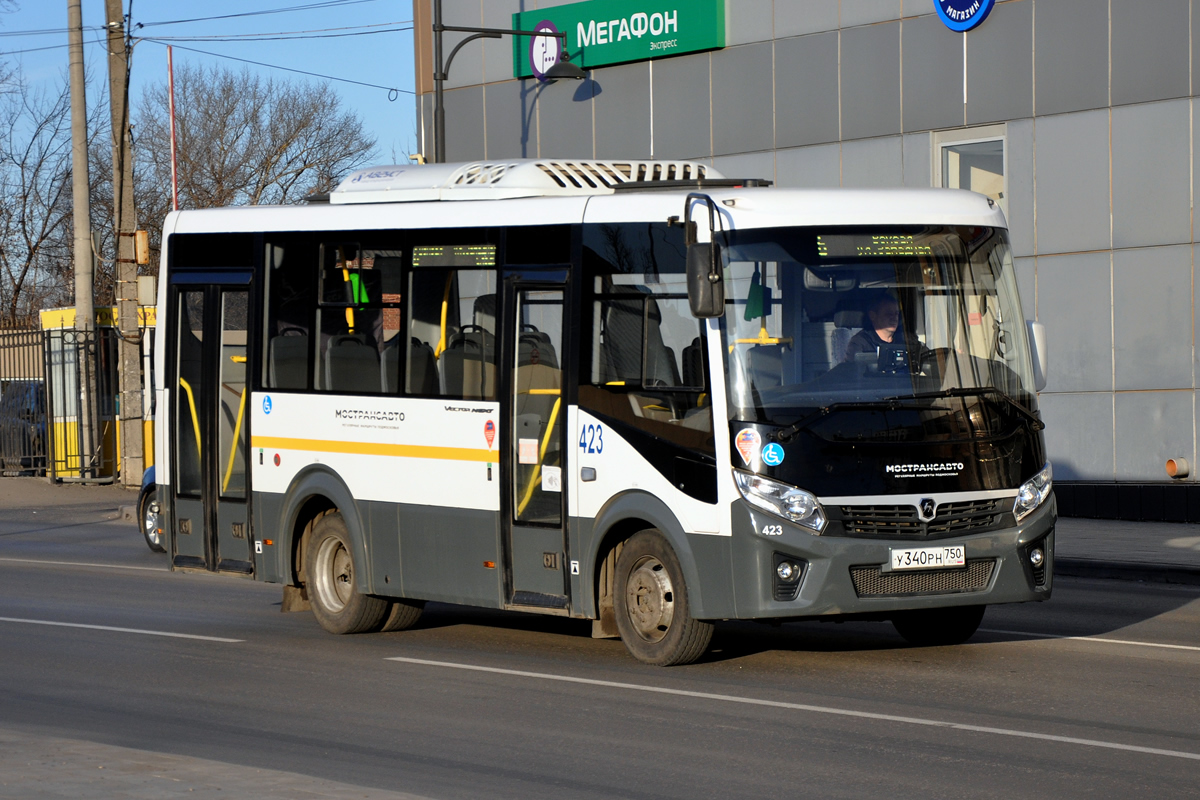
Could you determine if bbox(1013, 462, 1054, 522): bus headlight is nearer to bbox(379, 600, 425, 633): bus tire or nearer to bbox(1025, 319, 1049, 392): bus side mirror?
bbox(1025, 319, 1049, 392): bus side mirror

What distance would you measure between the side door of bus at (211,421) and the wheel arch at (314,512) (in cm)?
44

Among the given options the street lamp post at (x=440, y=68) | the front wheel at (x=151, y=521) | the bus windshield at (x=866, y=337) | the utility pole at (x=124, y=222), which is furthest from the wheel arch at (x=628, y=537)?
the utility pole at (x=124, y=222)

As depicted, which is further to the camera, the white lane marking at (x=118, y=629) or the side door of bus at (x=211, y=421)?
the side door of bus at (x=211, y=421)

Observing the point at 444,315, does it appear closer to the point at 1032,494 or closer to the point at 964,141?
the point at 1032,494

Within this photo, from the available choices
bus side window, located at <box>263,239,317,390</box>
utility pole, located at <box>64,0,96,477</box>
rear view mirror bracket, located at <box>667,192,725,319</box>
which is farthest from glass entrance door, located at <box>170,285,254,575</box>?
utility pole, located at <box>64,0,96,477</box>

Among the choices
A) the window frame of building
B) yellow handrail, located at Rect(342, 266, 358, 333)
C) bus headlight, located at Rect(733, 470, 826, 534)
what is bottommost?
bus headlight, located at Rect(733, 470, 826, 534)

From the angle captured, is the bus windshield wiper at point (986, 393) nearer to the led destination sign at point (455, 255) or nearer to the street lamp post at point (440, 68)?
the led destination sign at point (455, 255)

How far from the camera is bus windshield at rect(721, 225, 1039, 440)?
9.87m

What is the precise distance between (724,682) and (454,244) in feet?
11.6

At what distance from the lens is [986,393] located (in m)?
10.2

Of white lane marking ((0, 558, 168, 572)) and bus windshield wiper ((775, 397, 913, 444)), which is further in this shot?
white lane marking ((0, 558, 168, 572))

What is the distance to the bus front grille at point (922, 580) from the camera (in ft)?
32.0

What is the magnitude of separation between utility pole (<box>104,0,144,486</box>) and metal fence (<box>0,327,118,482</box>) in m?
2.57

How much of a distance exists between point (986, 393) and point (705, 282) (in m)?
1.79
